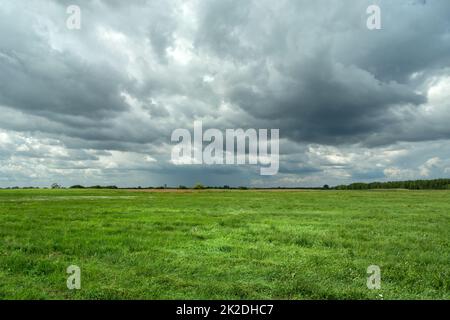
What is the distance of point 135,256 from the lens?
13984mm

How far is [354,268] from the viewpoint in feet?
41.1

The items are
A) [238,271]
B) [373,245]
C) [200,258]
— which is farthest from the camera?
[373,245]

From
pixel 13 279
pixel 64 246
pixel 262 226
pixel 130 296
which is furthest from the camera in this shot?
pixel 262 226

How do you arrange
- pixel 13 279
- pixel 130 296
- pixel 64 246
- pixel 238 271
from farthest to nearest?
1. pixel 64 246
2. pixel 238 271
3. pixel 13 279
4. pixel 130 296

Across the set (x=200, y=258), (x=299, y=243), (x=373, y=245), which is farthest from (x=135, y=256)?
(x=373, y=245)

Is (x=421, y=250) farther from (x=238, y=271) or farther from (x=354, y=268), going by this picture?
(x=238, y=271)

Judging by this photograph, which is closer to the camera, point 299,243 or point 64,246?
point 64,246

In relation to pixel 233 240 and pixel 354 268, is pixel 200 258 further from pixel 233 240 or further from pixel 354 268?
pixel 354 268
